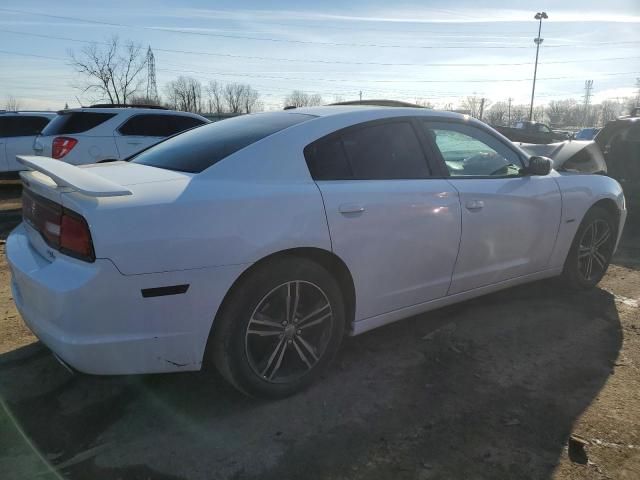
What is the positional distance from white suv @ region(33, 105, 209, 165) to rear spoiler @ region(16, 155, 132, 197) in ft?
18.3

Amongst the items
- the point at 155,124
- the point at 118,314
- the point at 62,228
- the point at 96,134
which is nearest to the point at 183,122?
the point at 155,124

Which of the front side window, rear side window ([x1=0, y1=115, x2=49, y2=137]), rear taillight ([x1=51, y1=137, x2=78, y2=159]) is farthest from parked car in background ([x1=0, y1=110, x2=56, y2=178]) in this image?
the front side window

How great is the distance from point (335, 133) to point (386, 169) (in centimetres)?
40

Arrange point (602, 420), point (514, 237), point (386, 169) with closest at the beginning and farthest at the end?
point (602, 420)
point (386, 169)
point (514, 237)

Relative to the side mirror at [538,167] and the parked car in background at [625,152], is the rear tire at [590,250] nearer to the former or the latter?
the side mirror at [538,167]

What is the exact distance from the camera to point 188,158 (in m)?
2.89

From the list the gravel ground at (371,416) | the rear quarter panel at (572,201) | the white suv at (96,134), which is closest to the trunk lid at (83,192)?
the gravel ground at (371,416)

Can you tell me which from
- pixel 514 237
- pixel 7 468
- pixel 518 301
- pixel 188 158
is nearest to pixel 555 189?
pixel 514 237

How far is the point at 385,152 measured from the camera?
Result: 123 inches

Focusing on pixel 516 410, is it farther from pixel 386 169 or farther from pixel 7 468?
pixel 7 468

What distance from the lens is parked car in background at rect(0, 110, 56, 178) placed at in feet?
35.0

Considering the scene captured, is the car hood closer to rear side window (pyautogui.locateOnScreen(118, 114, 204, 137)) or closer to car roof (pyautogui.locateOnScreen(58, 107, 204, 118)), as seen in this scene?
rear side window (pyautogui.locateOnScreen(118, 114, 204, 137))

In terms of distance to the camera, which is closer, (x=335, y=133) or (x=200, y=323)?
(x=200, y=323)

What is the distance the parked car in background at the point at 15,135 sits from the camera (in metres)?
10.7
